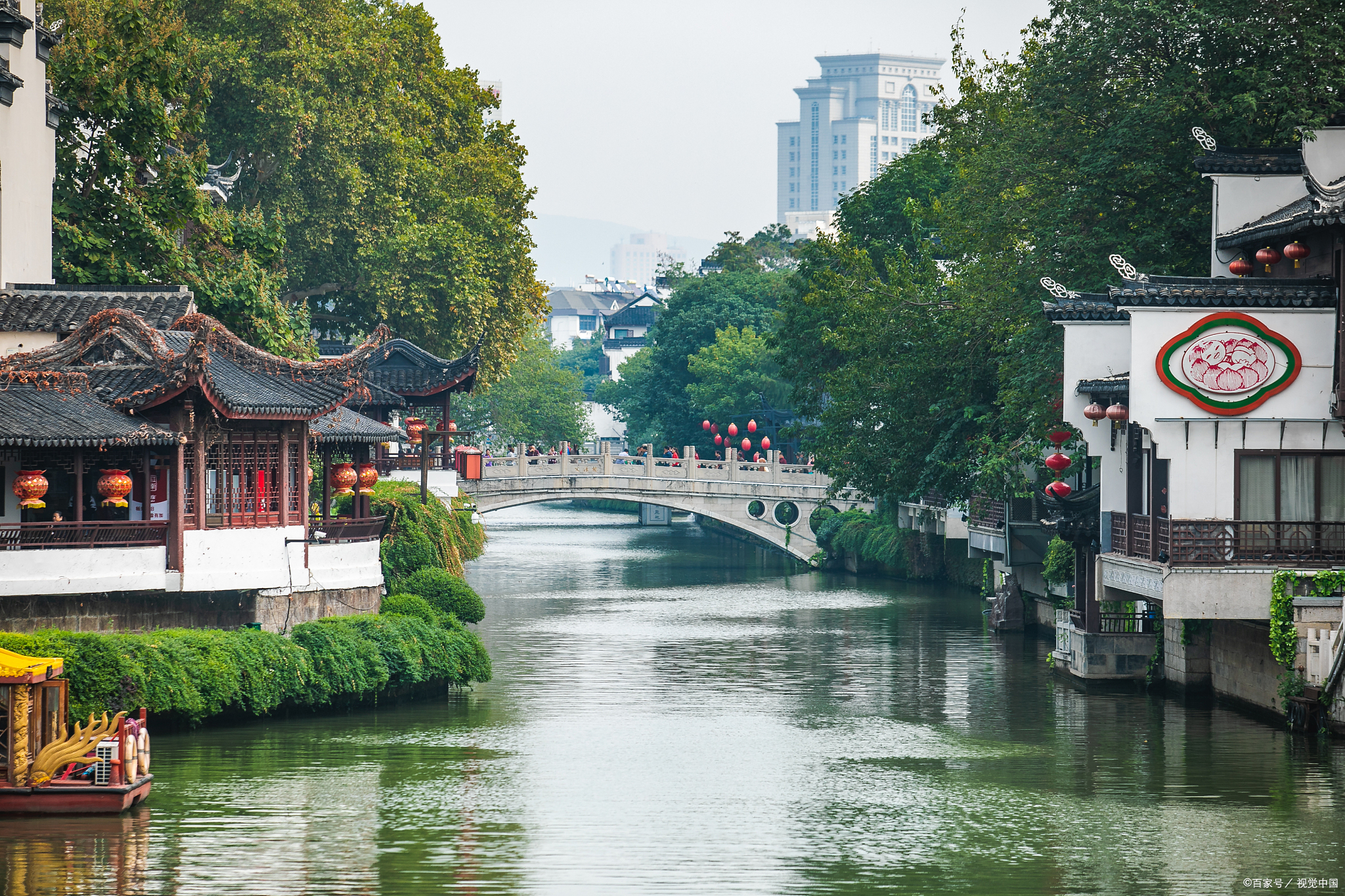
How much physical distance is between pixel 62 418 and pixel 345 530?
703 cm

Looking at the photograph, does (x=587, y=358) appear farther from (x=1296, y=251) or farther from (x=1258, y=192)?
(x=1296, y=251)

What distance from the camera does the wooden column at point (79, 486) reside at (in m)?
28.9

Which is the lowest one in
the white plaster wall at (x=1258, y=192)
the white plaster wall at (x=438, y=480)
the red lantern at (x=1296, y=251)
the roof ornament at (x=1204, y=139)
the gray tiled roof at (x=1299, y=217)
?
the white plaster wall at (x=438, y=480)

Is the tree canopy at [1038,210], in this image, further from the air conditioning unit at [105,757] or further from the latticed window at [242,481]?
the air conditioning unit at [105,757]

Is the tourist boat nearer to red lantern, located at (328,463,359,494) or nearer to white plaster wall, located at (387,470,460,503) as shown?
red lantern, located at (328,463,359,494)

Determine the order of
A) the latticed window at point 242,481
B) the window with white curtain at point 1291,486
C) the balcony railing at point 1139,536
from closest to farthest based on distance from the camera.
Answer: the window with white curtain at point 1291,486
the balcony railing at point 1139,536
the latticed window at point 242,481

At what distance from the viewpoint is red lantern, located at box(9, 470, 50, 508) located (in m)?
28.3

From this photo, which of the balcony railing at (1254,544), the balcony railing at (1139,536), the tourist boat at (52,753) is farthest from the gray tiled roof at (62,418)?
the balcony railing at (1254,544)

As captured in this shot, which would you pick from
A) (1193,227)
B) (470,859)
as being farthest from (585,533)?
(470,859)

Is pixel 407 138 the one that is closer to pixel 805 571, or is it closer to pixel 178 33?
pixel 178 33

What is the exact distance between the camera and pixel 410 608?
34.4 metres

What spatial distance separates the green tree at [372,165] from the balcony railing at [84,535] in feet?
78.4

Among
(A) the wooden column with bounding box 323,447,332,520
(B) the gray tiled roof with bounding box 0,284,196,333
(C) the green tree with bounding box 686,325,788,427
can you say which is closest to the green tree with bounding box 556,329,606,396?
(C) the green tree with bounding box 686,325,788,427

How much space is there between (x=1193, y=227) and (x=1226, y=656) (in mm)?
9421
